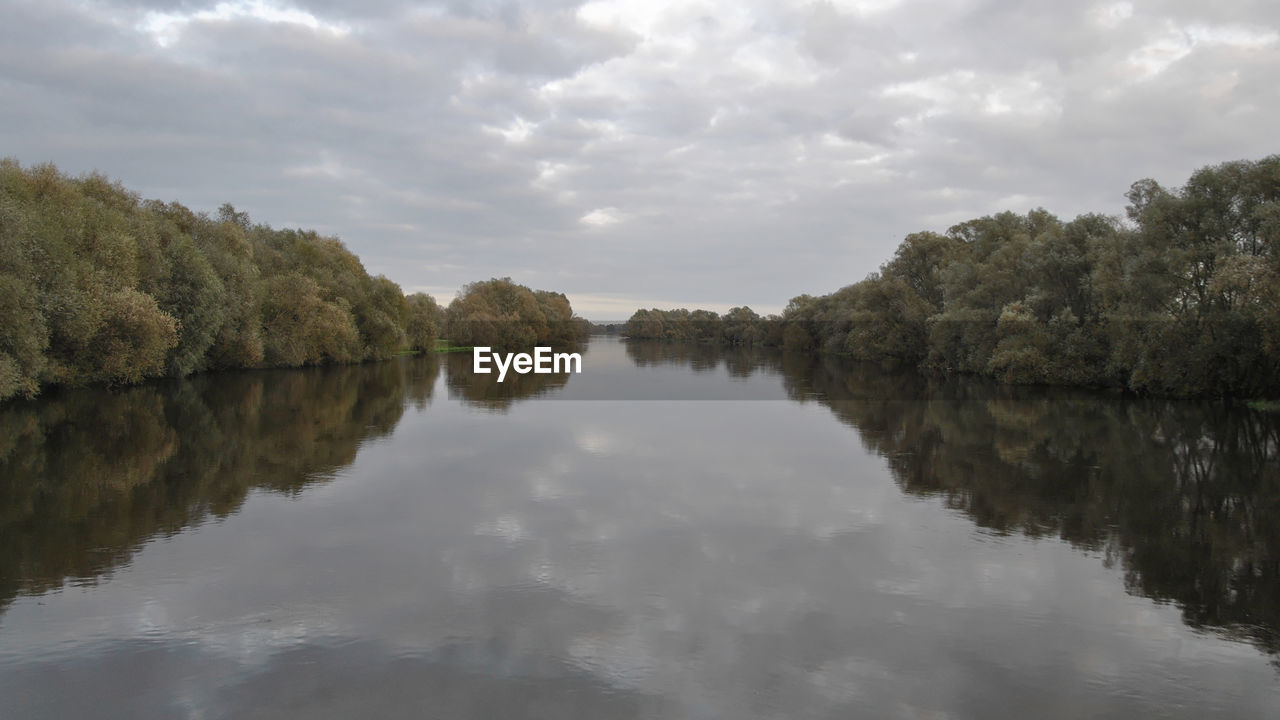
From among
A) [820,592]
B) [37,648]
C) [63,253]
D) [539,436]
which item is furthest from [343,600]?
[63,253]

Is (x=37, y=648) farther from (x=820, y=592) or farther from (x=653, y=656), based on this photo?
(x=820, y=592)

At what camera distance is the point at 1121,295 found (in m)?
37.0

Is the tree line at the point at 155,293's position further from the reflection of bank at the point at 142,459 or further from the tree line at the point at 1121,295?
the tree line at the point at 1121,295

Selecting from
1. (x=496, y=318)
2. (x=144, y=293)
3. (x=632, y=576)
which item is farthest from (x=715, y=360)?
(x=632, y=576)

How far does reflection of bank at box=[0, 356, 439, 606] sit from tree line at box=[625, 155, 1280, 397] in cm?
3300

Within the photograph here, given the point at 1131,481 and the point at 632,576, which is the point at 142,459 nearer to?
the point at 632,576

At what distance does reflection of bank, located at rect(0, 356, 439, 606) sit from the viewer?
12.0m

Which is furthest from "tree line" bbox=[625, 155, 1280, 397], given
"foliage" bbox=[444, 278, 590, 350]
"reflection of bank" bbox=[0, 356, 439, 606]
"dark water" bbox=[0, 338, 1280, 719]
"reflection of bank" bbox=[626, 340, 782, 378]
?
"foliage" bbox=[444, 278, 590, 350]

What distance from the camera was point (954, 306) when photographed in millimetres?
53719

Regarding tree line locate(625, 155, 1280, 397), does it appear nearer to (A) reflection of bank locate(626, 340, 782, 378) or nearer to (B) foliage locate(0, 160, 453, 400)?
(A) reflection of bank locate(626, 340, 782, 378)

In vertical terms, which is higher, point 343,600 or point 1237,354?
point 1237,354

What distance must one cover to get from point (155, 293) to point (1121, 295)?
5004 centimetres

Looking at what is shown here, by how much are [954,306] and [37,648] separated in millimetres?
55003

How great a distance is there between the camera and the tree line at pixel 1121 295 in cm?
3061
